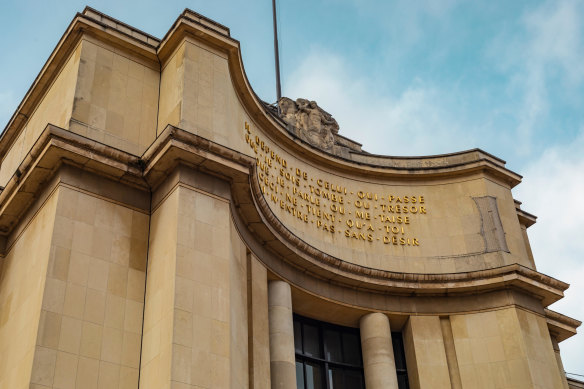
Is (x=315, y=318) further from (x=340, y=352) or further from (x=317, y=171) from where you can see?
(x=317, y=171)

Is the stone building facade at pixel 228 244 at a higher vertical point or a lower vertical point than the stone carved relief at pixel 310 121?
lower

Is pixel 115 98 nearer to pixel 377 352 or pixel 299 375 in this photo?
pixel 299 375

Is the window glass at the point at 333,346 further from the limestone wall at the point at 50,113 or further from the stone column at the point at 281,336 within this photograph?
the limestone wall at the point at 50,113

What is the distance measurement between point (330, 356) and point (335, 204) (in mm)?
5665

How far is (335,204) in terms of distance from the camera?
28.7m

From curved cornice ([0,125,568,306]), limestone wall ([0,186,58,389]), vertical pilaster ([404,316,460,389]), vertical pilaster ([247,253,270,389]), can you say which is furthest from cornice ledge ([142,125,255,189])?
vertical pilaster ([404,316,460,389])

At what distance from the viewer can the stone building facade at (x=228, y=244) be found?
60.8ft

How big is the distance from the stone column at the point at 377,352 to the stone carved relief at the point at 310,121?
7.21 metres

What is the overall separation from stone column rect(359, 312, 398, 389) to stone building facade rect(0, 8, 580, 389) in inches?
3.8

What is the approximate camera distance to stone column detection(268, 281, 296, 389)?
74.5 feet

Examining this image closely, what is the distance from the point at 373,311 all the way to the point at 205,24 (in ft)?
37.6

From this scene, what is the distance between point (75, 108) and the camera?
850 inches

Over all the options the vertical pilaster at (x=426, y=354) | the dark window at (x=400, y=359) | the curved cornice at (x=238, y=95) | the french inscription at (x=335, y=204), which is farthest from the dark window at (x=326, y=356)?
the curved cornice at (x=238, y=95)

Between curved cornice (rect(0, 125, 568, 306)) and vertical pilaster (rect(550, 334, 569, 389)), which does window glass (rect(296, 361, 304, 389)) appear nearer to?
curved cornice (rect(0, 125, 568, 306))
